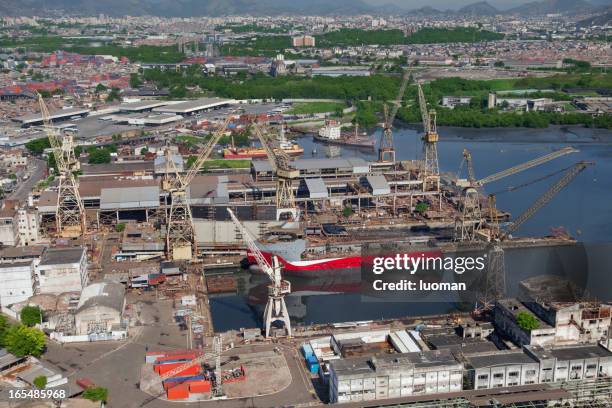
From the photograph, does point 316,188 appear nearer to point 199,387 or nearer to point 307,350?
point 307,350

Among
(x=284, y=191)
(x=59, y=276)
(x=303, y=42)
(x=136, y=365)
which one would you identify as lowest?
(x=136, y=365)

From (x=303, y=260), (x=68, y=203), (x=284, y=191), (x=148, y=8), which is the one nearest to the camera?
(x=303, y=260)

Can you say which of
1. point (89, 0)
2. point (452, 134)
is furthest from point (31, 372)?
point (89, 0)

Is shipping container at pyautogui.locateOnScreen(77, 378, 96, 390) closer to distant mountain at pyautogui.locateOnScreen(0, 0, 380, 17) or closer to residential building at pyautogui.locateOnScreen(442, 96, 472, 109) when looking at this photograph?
residential building at pyautogui.locateOnScreen(442, 96, 472, 109)

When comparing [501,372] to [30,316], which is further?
[30,316]

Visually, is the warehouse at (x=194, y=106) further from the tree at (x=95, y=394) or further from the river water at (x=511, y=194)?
the tree at (x=95, y=394)

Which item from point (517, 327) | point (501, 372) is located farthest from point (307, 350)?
point (517, 327)

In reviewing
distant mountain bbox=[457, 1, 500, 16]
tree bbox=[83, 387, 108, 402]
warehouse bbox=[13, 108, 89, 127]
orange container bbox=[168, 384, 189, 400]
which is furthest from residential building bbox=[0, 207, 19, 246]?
distant mountain bbox=[457, 1, 500, 16]

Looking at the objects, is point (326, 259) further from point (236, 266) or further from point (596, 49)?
point (596, 49)
